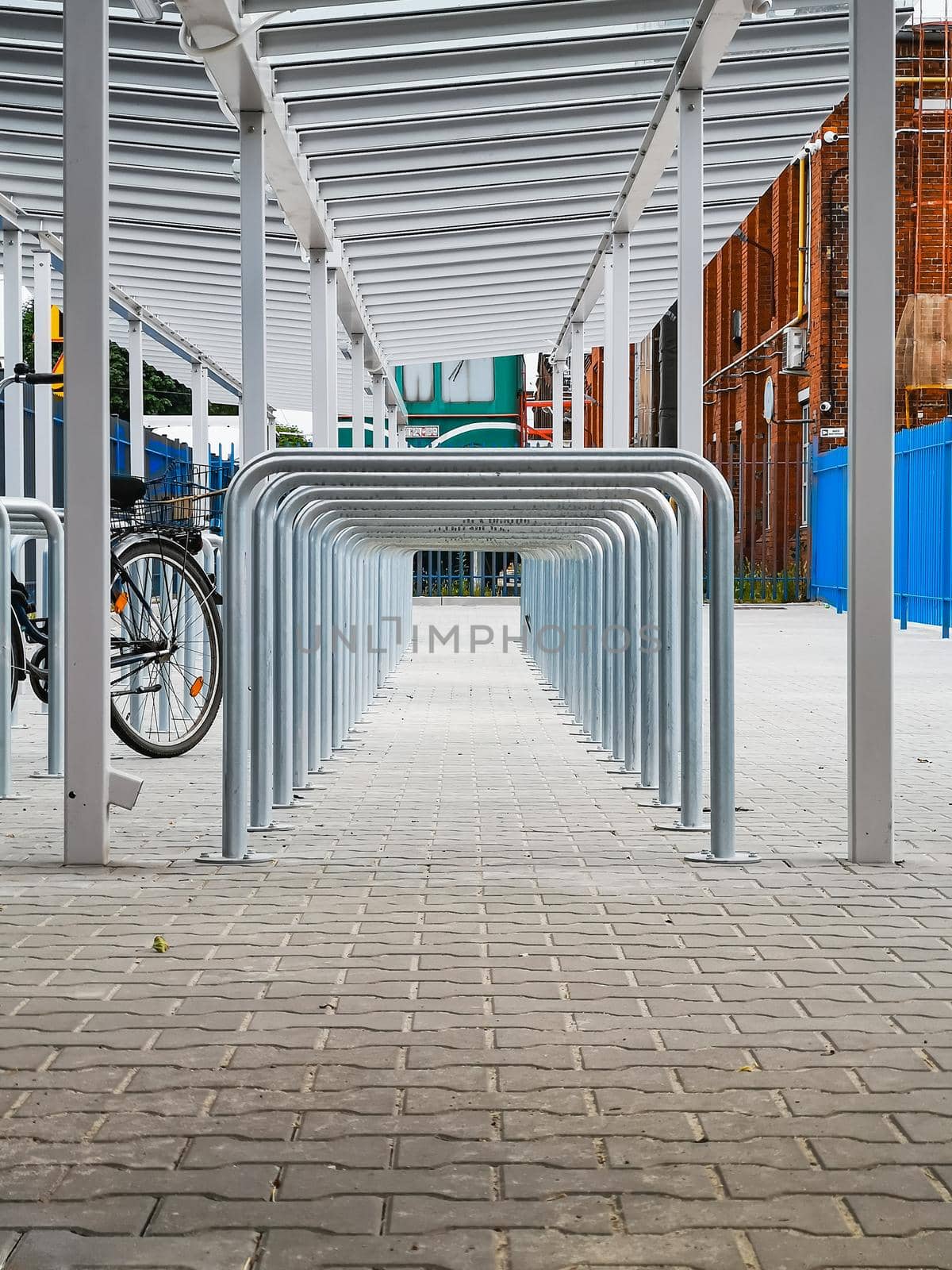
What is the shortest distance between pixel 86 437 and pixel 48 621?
2161 millimetres

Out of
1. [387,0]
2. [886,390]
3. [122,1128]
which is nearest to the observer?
[122,1128]

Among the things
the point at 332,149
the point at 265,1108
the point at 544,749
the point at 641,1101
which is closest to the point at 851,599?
the point at 641,1101

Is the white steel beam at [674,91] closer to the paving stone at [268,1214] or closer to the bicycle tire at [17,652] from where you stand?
the bicycle tire at [17,652]

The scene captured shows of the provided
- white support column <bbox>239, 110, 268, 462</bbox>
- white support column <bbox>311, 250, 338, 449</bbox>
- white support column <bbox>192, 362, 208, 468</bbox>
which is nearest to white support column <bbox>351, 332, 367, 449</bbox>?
white support column <bbox>192, 362, 208, 468</bbox>

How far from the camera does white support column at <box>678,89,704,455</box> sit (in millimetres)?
6867

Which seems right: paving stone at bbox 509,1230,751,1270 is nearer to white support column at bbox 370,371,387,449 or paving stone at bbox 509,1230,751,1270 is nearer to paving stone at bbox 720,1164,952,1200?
paving stone at bbox 720,1164,952,1200

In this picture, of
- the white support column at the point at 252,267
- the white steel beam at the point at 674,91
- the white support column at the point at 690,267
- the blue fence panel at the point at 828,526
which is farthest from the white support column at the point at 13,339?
the blue fence panel at the point at 828,526

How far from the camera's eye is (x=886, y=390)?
4.20m

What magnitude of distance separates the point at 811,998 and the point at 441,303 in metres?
10.8

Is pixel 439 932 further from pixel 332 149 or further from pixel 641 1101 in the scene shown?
pixel 332 149

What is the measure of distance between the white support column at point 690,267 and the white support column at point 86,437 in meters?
3.11

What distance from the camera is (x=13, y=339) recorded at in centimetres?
998

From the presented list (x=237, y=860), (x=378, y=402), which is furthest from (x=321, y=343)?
(x=378, y=402)

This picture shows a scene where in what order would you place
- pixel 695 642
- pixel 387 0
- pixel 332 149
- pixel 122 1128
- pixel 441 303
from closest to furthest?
pixel 122 1128 → pixel 695 642 → pixel 387 0 → pixel 332 149 → pixel 441 303
